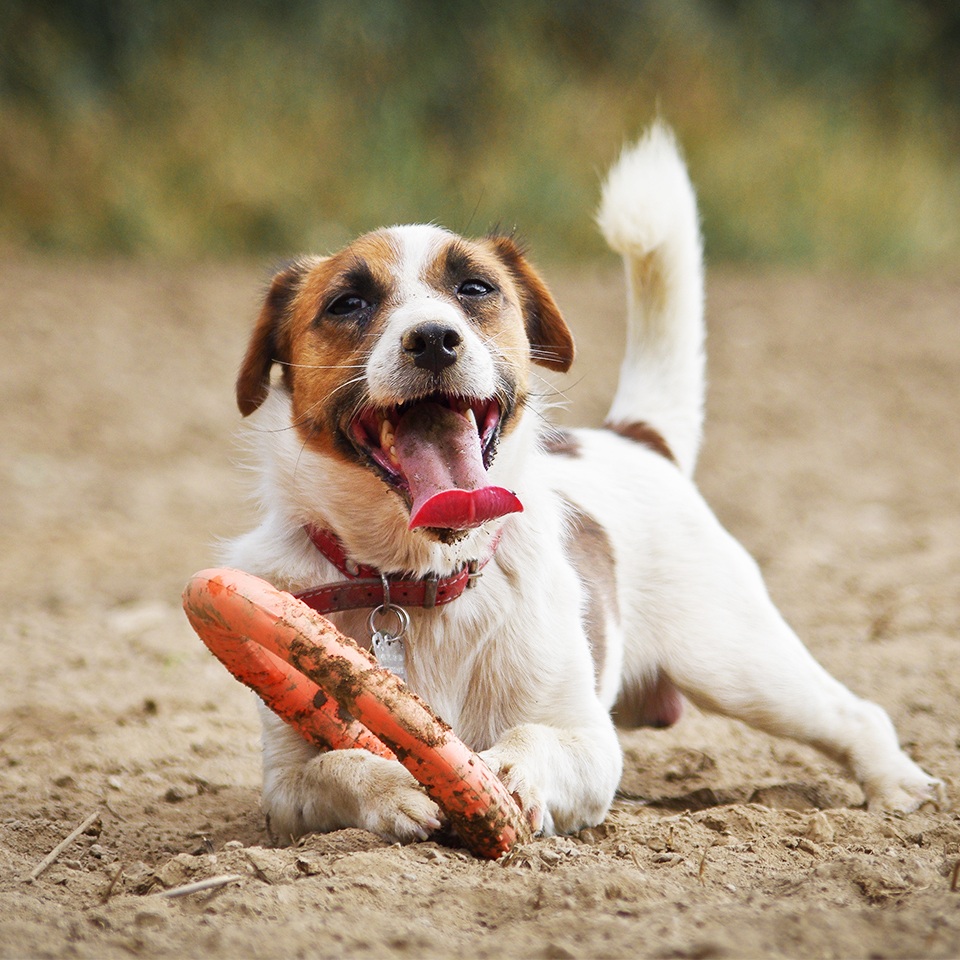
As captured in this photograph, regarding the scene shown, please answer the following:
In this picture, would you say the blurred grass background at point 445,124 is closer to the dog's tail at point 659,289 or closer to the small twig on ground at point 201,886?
the dog's tail at point 659,289

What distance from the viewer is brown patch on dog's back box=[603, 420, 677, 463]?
393cm

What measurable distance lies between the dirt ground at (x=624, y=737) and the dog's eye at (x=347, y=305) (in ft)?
2.34

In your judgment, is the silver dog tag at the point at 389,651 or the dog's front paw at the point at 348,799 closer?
the dog's front paw at the point at 348,799

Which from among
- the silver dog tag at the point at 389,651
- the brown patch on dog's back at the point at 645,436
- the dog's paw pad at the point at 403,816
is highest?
the brown patch on dog's back at the point at 645,436

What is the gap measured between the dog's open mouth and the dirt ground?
25.6 inches

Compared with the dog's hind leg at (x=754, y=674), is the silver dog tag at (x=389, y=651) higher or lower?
lower

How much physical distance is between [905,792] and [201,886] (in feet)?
6.43

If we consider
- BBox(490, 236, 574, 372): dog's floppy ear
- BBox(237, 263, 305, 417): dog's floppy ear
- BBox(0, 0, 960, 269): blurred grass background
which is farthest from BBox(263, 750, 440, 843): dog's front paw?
BBox(0, 0, 960, 269): blurred grass background

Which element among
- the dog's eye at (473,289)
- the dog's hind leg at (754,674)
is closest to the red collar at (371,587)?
the dog's eye at (473,289)

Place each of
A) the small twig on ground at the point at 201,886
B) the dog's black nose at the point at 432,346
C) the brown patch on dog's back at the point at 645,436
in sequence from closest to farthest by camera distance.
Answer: the small twig on ground at the point at 201,886
the dog's black nose at the point at 432,346
the brown patch on dog's back at the point at 645,436

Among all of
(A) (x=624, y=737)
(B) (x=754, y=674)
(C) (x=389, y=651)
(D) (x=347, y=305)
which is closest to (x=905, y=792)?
(B) (x=754, y=674)

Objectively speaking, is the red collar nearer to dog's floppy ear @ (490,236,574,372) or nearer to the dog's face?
the dog's face

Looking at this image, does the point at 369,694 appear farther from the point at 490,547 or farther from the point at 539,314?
the point at 539,314

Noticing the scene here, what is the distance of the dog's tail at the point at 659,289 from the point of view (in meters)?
3.78
